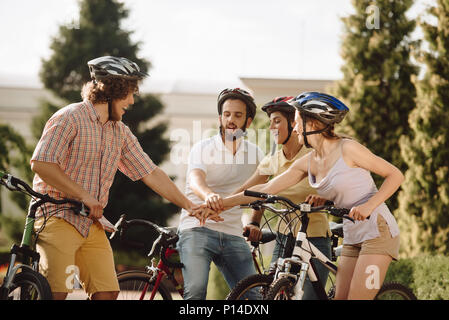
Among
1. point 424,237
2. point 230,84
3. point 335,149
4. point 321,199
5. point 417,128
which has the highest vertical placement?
point 230,84

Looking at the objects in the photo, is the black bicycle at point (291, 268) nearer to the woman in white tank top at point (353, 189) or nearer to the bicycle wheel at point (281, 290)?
the bicycle wheel at point (281, 290)

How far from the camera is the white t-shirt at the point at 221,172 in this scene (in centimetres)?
472

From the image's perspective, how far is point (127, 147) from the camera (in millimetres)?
4289


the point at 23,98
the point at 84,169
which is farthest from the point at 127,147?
the point at 23,98

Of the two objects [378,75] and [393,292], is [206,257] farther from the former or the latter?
[378,75]

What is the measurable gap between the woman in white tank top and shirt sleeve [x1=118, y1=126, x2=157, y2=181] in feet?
3.45

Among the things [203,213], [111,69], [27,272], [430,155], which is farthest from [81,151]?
[430,155]

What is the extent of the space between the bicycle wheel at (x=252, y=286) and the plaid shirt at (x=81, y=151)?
3.07 feet

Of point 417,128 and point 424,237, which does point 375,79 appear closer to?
point 417,128

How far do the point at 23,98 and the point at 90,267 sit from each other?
20863 millimetres

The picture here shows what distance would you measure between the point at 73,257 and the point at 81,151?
61 cm

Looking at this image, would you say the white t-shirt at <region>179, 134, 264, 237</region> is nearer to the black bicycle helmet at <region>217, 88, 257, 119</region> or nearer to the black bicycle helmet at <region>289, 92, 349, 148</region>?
the black bicycle helmet at <region>217, 88, 257, 119</region>

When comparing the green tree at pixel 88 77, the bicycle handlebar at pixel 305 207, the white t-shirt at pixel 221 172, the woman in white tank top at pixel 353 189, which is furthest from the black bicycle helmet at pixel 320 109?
the green tree at pixel 88 77

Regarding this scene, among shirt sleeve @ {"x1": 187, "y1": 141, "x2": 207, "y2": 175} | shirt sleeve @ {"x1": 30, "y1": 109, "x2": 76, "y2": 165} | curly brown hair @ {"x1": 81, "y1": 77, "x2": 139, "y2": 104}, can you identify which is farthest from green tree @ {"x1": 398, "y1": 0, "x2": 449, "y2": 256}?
shirt sleeve @ {"x1": 30, "y1": 109, "x2": 76, "y2": 165}
